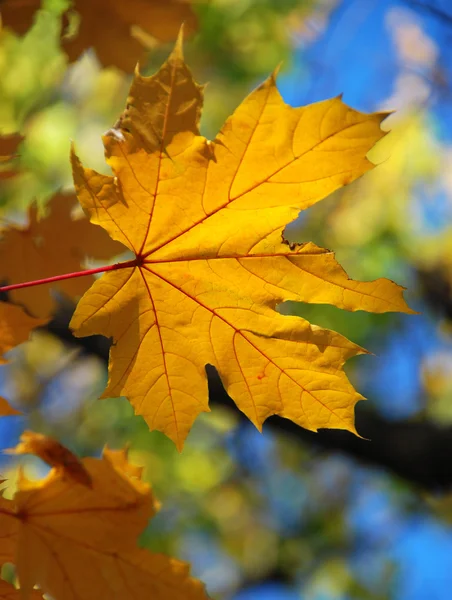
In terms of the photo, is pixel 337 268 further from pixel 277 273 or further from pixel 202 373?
pixel 202 373

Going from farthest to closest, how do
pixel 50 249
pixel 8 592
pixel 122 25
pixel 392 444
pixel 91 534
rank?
pixel 392 444
pixel 122 25
pixel 50 249
pixel 91 534
pixel 8 592

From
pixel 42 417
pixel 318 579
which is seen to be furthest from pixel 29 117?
pixel 318 579

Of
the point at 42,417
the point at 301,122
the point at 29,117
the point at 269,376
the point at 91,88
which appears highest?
the point at 91,88

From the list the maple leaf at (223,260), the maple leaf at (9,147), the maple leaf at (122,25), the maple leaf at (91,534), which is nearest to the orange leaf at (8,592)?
the maple leaf at (91,534)

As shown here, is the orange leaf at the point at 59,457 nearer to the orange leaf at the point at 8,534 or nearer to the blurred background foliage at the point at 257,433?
the orange leaf at the point at 8,534

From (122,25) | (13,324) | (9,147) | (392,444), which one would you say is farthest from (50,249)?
(392,444)

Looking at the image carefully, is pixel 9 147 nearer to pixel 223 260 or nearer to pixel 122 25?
pixel 223 260
